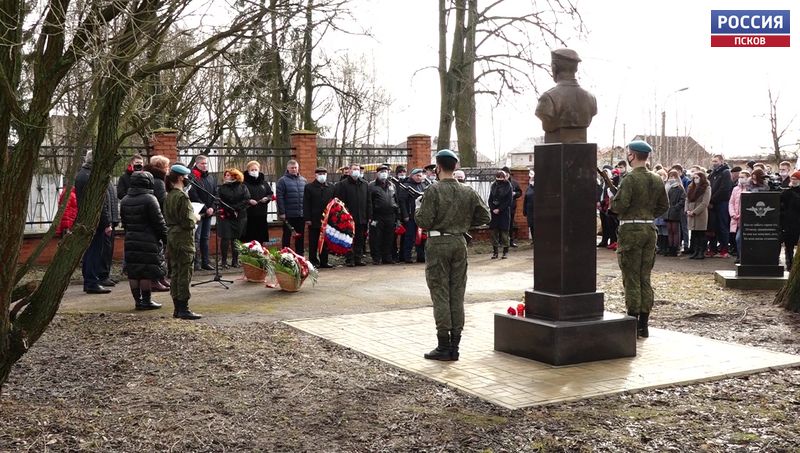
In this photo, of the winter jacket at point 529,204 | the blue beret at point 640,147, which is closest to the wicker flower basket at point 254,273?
the blue beret at point 640,147

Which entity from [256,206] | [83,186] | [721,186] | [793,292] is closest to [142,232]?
[83,186]

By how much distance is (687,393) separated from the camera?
7.16 metres

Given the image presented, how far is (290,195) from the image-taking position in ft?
55.4

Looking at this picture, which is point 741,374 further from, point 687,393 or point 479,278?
point 479,278

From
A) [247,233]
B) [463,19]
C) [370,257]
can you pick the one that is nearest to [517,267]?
[370,257]

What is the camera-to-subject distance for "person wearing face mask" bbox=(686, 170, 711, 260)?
59.1 ft

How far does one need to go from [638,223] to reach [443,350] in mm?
2545

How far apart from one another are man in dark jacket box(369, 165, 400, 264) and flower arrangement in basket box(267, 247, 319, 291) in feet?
14.1

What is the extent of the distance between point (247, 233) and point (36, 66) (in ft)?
31.8

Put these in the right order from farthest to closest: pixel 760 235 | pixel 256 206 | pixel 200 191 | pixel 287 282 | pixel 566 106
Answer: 1. pixel 256 206
2. pixel 200 191
3. pixel 760 235
4. pixel 287 282
5. pixel 566 106

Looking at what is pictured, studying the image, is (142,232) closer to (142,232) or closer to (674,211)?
(142,232)

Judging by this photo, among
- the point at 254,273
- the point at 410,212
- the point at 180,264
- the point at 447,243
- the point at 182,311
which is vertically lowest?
the point at 182,311

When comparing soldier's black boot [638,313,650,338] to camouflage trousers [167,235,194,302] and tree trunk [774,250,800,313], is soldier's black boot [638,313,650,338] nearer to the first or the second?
tree trunk [774,250,800,313]

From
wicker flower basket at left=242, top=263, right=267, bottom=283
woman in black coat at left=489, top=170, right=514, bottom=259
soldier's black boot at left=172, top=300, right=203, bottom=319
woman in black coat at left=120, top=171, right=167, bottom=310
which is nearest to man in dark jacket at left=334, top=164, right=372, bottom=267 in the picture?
woman in black coat at left=489, top=170, right=514, bottom=259
